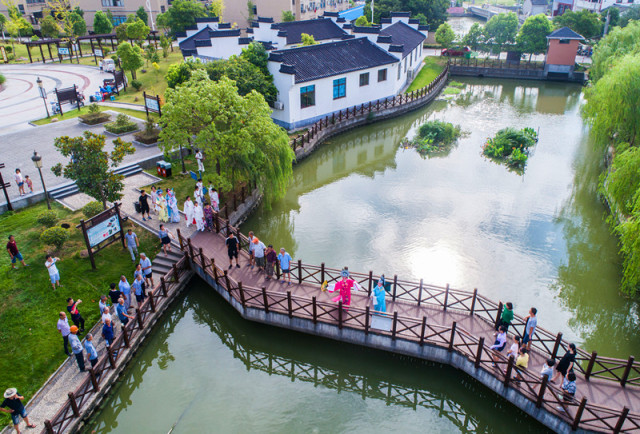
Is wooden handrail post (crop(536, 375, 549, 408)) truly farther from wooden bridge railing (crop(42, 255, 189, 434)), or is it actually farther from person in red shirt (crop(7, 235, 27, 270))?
person in red shirt (crop(7, 235, 27, 270))

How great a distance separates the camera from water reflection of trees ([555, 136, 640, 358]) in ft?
56.0

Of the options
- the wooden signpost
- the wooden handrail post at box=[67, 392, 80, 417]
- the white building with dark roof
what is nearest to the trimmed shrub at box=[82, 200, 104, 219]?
the wooden signpost

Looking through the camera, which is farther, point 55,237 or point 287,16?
point 287,16

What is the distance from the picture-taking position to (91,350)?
14.4 meters

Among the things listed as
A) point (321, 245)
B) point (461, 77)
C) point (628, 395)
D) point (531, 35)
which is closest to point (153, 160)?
point (321, 245)

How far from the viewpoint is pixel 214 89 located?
71.8 feet

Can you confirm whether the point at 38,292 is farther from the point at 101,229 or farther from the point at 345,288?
the point at 345,288

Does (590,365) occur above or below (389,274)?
above

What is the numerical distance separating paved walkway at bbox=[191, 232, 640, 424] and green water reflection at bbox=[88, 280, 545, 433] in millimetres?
1550

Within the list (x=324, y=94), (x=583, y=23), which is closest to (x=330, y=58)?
(x=324, y=94)

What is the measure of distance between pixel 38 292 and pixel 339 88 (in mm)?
27143

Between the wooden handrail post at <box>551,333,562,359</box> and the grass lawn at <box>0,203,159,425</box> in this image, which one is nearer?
the wooden handrail post at <box>551,333,562,359</box>

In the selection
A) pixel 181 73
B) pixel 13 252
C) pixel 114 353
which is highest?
pixel 181 73

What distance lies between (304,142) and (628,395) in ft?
79.2
